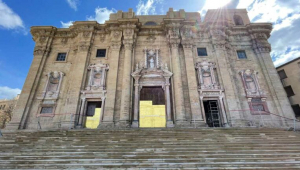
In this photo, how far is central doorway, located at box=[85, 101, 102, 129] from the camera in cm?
1416

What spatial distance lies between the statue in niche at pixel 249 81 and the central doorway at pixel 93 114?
14342 millimetres

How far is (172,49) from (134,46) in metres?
4.06

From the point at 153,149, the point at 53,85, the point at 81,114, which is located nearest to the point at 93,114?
the point at 81,114

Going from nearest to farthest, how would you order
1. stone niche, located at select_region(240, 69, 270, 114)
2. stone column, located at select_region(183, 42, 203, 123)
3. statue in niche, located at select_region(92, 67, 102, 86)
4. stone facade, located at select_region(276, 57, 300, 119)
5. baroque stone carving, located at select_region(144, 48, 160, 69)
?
1. stone column, located at select_region(183, 42, 203, 123)
2. stone niche, located at select_region(240, 69, 270, 114)
3. statue in niche, located at select_region(92, 67, 102, 86)
4. baroque stone carving, located at select_region(144, 48, 160, 69)
5. stone facade, located at select_region(276, 57, 300, 119)

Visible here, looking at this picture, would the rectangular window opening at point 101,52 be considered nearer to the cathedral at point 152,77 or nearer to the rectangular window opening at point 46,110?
the cathedral at point 152,77

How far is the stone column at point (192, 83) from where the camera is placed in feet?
44.8

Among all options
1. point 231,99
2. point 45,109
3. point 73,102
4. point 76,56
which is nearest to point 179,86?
point 231,99

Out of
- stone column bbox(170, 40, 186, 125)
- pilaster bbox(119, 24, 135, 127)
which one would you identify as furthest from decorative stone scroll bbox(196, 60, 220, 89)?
pilaster bbox(119, 24, 135, 127)

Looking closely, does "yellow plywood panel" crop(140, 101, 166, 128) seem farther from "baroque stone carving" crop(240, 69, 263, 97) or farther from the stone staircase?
"baroque stone carving" crop(240, 69, 263, 97)

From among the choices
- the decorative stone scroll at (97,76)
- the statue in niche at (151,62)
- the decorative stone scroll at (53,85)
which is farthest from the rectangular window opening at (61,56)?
the statue in niche at (151,62)

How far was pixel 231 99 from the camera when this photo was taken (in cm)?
1438

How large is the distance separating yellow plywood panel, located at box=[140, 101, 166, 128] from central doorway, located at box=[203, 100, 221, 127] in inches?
163

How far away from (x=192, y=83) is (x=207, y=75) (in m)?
2.20

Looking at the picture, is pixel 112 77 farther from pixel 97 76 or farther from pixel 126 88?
pixel 126 88
